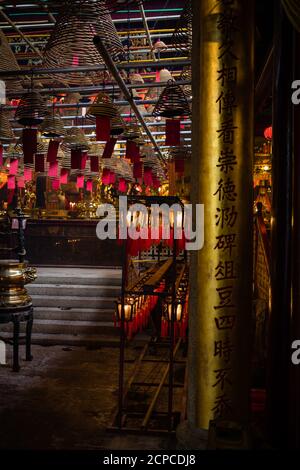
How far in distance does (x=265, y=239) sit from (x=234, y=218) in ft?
5.55

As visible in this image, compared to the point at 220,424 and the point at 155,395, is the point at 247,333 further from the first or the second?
the point at 155,395

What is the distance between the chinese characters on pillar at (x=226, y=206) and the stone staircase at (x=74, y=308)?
4846 mm

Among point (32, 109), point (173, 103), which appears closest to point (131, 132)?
point (173, 103)

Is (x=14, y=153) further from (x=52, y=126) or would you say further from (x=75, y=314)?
(x=75, y=314)

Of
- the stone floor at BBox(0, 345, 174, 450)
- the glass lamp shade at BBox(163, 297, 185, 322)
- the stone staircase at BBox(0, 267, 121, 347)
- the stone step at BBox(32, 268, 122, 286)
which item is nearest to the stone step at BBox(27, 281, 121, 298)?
the stone staircase at BBox(0, 267, 121, 347)

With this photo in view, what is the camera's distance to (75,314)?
29.3ft

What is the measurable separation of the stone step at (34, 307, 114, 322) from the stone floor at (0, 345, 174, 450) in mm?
1217

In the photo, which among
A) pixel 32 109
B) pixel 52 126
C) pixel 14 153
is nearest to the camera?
pixel 32 109

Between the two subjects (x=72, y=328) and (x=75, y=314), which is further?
(x=75, y=314)

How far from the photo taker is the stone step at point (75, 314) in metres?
8.84

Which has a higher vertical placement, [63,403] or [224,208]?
[224,208]

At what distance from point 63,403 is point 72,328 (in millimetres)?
3238

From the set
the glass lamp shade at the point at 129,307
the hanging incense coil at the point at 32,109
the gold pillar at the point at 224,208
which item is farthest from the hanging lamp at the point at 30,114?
the gold pillar at the point at 224,208

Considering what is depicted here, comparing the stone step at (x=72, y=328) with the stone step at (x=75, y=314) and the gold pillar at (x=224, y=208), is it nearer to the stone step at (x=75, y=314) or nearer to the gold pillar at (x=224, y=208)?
the stone step at (x=75, y=314)
